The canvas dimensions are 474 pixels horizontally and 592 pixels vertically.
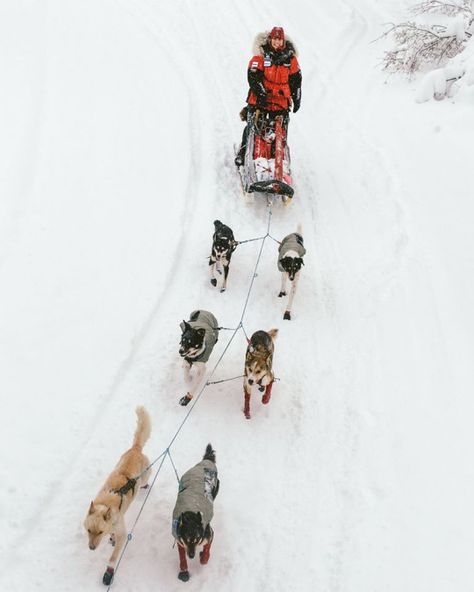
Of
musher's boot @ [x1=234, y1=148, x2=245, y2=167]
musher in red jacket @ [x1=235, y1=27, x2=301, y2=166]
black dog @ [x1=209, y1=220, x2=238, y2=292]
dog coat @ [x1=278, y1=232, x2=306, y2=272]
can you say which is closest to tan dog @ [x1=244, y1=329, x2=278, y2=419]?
dog coat @ [x1=278, y1=232, x2=306, y2=272]

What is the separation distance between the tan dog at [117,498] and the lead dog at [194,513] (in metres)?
0.35

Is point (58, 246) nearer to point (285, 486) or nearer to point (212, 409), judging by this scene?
point (212, 409)

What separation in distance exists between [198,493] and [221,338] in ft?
8.13

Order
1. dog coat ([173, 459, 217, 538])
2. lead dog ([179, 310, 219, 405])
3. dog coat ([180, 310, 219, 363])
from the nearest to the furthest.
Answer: dog coat ([173, 459, 217, 538])
lead dog ([179, 310, 219, 405])
dog coat ([180, 310, 219, 363])

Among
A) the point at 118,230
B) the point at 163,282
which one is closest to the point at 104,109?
the point at 118,230

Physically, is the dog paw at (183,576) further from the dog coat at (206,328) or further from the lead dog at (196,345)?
the dog coat at (206,328)

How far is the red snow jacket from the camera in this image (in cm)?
866

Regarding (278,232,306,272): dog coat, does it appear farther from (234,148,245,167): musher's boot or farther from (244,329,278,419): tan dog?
(234,148,245,167): musher's boot

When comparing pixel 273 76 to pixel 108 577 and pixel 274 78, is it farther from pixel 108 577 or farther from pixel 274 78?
pixel 108 577

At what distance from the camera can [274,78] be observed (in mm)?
8773

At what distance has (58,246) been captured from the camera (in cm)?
727

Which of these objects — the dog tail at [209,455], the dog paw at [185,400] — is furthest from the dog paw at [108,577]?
the dog paw at [185,400]

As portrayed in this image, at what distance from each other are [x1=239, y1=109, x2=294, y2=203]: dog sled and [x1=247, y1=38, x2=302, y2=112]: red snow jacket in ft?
0.62

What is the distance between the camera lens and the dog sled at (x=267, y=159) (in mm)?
8078
